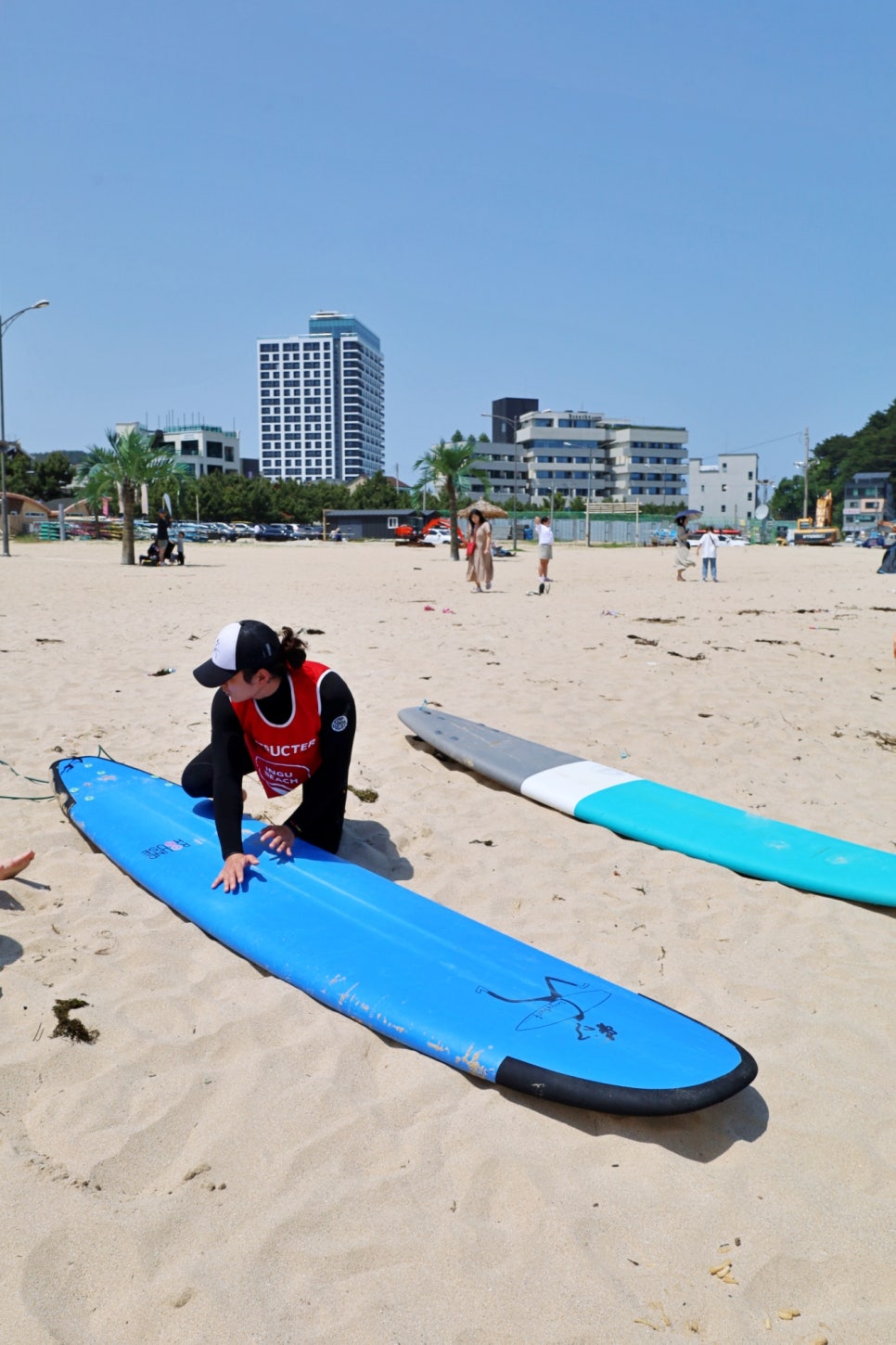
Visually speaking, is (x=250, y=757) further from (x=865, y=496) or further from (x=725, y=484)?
(x=725, y=484)

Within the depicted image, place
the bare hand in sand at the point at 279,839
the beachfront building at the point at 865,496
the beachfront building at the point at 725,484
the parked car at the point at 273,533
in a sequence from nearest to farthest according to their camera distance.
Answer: the bare hand in sand at the point at 279,839 → the parked car at the point at 273,533 → the beachfront building at the point at 865,496 → the beachfront building at the point at 725,484

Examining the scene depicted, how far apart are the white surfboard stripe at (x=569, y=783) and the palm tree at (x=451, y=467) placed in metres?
27.3

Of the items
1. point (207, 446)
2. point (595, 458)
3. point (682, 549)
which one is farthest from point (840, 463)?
point (682, 549)

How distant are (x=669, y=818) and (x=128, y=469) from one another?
22.9m

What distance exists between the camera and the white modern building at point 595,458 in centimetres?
11925

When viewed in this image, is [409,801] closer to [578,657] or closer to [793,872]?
[793,872]

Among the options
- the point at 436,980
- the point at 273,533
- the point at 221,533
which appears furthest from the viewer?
the point at 273,533

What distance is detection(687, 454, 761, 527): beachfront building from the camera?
11694cm

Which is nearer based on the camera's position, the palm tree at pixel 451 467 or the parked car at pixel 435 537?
the palm tree at pixel 451 467

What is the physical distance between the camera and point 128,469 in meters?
24.5

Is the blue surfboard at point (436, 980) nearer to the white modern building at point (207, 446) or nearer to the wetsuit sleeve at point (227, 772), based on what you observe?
the wetsuit sleeve at point (227, 772)

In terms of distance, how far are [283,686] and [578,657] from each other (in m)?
5.78

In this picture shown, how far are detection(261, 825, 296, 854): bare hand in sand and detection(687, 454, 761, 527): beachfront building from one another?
119215 millimetres

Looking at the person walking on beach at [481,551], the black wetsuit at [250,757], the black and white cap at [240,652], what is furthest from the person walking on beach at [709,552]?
the black and white cap at [240,652]
